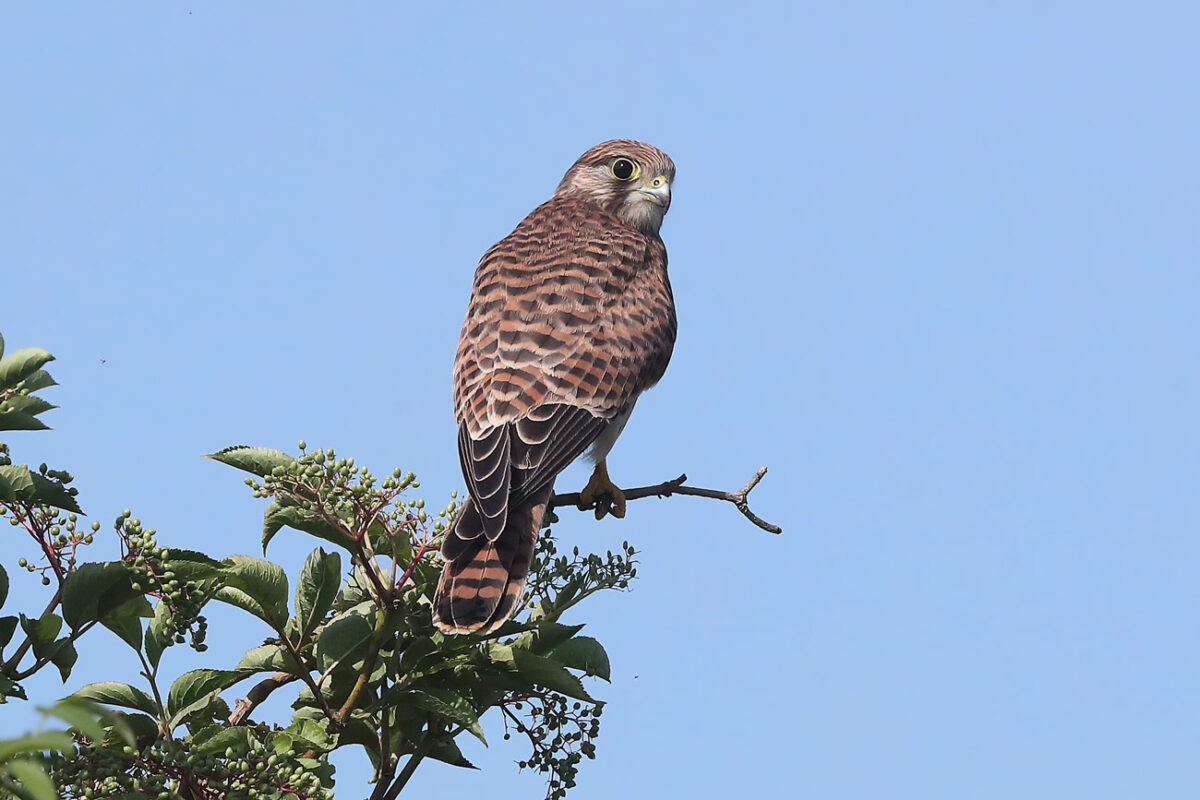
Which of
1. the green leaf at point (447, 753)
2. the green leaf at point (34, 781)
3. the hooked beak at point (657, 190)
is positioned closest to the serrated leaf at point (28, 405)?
the green leaf at point (447, 753)

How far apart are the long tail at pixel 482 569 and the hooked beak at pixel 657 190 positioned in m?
2.75

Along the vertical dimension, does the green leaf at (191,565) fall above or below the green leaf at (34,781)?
above

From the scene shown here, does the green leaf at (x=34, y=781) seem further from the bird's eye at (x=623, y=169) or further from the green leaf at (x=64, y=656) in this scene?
the bird's eye at (x=623, y=169)

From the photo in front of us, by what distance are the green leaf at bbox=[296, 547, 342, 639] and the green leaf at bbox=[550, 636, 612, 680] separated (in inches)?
23.3

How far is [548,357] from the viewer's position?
532 cm

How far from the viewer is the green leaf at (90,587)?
2.95 meters

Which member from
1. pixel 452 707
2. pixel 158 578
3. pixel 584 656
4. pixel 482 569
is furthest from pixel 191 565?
pixel 584 656

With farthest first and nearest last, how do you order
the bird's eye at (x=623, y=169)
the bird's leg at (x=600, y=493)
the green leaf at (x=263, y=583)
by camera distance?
the bird's eye at (x=623, y=169) → the bird's leg at (x=600, y=493) → the green leaf at (x=263, y=583)

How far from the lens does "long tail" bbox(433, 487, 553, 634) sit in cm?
Answer: 313

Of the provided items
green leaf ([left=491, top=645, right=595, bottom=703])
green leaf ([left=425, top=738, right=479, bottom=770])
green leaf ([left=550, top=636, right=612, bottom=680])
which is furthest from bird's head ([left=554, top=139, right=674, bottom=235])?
green leaf ([left=425, top=738, right=479, bottom=770])

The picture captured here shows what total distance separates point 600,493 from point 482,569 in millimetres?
2243

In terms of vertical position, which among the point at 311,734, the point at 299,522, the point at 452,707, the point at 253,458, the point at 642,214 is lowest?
the point at 311,734

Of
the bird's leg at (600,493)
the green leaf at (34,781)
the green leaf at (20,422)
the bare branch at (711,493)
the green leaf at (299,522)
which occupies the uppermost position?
the bird's leg at (600,493)

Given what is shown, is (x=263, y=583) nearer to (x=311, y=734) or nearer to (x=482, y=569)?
(x=311, y=734)
